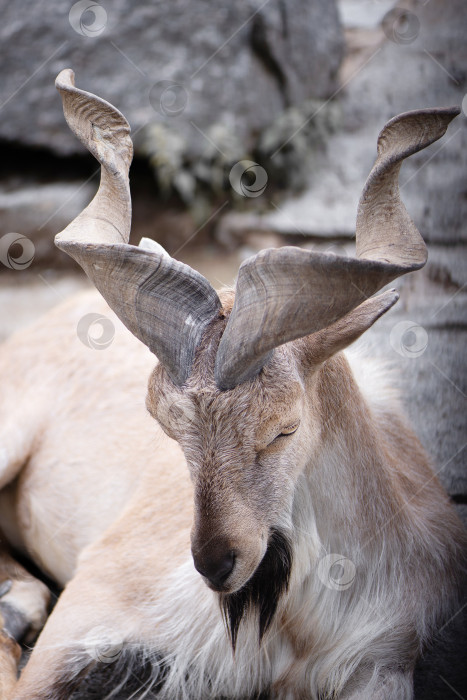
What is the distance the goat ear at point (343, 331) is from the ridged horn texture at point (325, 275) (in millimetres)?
134

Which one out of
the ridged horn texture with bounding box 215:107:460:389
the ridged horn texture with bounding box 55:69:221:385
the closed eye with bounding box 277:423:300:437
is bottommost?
the closed eye with bounding box 277:423:300:437

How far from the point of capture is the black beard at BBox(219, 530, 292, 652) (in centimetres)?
275

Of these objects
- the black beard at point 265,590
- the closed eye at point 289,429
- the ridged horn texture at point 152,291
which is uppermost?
the ridged horn texture at point 152,291

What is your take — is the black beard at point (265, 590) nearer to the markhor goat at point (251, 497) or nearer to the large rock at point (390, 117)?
the markhor goat at point (251, 497)

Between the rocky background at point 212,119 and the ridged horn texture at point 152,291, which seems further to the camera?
the rocky background at point 212,119

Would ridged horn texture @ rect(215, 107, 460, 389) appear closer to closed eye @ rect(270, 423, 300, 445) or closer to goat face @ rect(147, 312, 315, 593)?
goat face @ rect(147, 312, 315, 593)

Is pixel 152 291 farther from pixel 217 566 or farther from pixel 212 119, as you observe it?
pixel 212 119

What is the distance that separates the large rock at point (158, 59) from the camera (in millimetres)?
8023

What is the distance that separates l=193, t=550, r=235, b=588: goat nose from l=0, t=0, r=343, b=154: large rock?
6.41m

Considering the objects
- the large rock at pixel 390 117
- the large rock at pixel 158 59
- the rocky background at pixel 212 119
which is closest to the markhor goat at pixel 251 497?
the large rock at pixel 390 117

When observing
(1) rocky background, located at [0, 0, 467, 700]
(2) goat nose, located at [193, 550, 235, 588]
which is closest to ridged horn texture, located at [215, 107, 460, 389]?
(2) goat nose, located at [193, 550, 235, 588]

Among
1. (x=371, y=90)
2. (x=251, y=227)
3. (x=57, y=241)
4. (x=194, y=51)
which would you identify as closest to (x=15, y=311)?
(x=251, y=227)

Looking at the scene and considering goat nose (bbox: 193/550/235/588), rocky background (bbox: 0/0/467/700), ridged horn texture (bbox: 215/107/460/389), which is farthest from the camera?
rocky background (bbox: 0/0/467/700)

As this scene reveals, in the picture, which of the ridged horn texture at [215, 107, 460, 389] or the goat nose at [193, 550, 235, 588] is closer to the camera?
the ridged horn texture at [215, 107, 460, 389]
